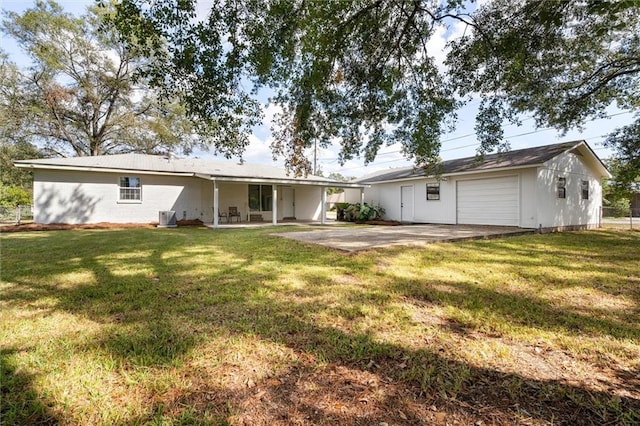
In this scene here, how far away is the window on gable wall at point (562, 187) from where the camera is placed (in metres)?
12.7

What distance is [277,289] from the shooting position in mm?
4082

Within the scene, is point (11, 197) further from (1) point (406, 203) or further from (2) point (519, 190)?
(2) point (519, 190)

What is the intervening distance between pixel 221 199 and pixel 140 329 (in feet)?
45.7

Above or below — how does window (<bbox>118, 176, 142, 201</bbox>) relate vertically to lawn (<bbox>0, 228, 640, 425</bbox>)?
above

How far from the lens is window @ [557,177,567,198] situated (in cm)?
1270

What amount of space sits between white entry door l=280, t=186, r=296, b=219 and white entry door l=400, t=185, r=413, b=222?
6.63 metres

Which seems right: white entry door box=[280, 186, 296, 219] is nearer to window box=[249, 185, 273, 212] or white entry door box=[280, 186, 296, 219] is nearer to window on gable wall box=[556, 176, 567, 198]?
window box=[249, 185, 273, 212]

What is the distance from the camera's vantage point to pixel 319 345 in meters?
2.57

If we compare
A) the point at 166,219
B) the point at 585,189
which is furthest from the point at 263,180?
the point at 585,189

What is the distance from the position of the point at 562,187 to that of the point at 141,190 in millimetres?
19269

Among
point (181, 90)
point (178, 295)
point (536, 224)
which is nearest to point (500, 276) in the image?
point (178, 295)

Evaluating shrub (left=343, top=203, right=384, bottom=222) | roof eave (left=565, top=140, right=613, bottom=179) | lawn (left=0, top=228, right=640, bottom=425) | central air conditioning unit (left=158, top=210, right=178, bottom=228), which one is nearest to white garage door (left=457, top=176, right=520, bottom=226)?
roof eave (left=565, top=140, right=613, bottom=179)

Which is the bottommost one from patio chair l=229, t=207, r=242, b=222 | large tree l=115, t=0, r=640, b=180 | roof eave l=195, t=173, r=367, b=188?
patio chair l=229, t=207, r=242, b=222

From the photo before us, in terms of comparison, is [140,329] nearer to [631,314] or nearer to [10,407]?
[10,407]
